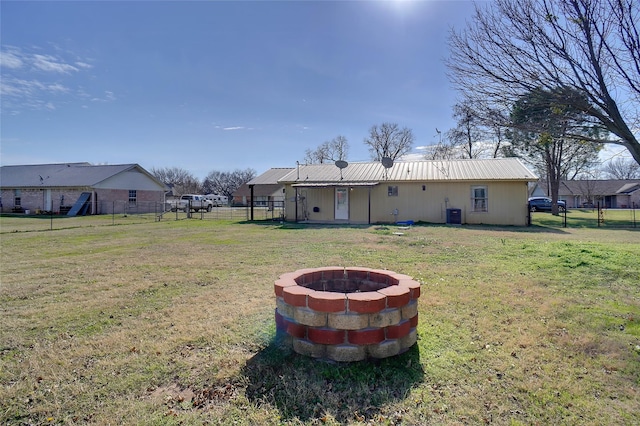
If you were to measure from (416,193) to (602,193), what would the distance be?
4929 cm

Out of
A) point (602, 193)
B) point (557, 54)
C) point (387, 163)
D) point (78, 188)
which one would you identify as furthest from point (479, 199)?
point (602, 193)

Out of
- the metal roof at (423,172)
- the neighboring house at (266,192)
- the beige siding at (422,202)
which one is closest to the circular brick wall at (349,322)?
the beige siding at (422,202)

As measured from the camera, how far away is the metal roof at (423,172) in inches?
642

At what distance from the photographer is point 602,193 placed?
49.1 metres

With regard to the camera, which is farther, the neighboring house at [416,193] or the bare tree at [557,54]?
the neighboring house at [416,193]

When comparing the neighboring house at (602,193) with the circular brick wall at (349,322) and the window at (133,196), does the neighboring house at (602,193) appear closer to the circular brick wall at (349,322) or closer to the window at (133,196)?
the window at (133,196)

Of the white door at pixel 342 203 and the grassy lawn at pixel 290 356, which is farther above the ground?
the white door at pixel 342 203

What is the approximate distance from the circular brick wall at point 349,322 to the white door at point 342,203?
15.3 m

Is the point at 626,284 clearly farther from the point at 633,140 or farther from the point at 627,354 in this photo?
the point at 627,354

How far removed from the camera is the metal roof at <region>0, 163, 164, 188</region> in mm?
27469

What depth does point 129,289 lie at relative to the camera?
4949 millimetres

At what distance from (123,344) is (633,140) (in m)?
5.97

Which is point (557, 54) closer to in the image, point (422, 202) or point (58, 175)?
point (422, 202)

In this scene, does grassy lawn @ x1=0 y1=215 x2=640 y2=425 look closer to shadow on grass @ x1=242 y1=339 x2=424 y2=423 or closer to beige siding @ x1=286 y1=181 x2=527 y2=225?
shadow on grass @ x1=242 y1=339 x2=424 y2=423
